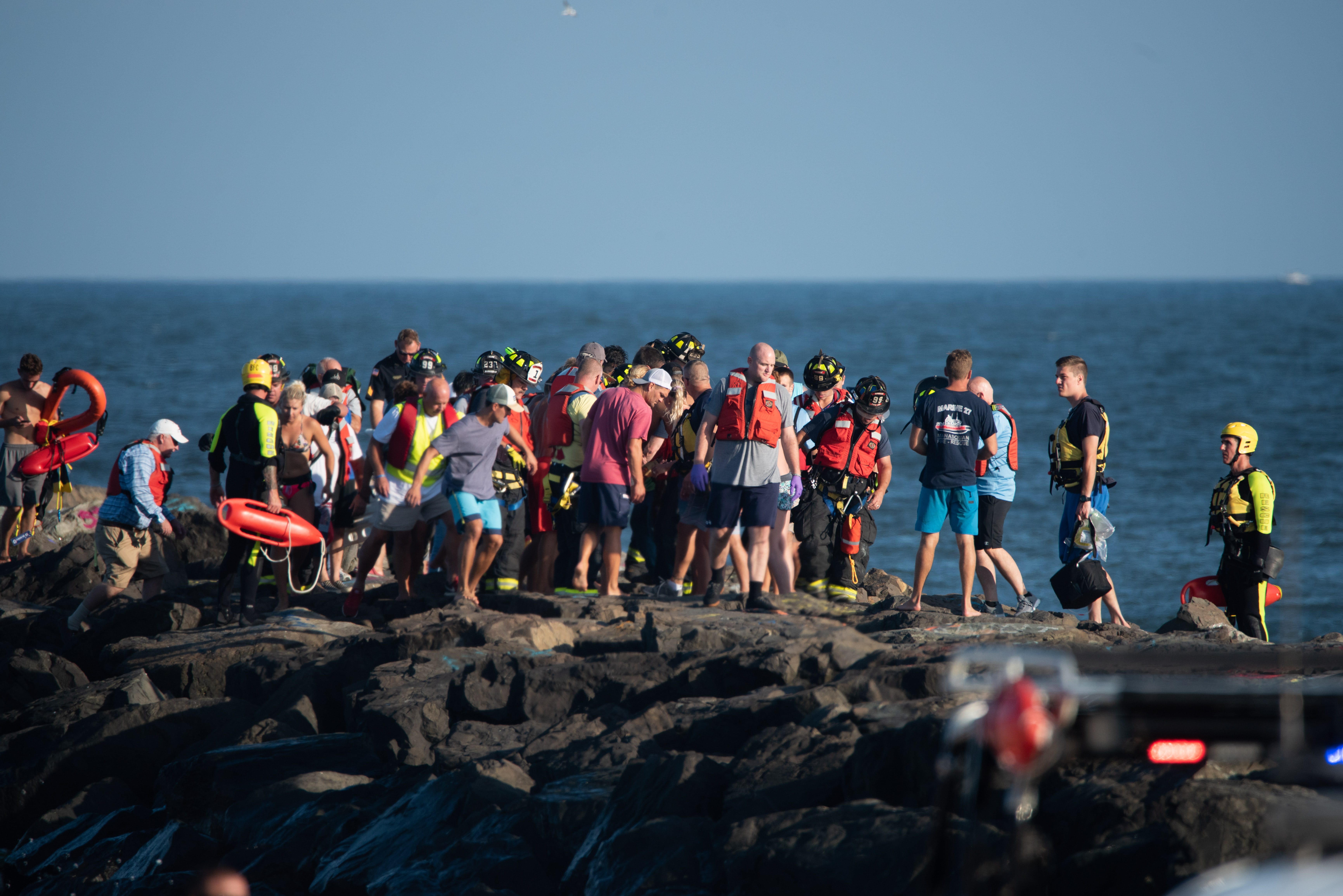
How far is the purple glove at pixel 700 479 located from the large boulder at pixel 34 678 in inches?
179

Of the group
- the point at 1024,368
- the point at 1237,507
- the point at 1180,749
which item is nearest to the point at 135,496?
the point at 1237,507

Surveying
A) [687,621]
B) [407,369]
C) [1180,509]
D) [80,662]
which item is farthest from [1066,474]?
[1180,509]

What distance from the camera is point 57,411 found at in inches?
459

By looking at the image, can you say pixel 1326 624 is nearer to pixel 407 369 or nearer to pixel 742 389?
pixel 742 389

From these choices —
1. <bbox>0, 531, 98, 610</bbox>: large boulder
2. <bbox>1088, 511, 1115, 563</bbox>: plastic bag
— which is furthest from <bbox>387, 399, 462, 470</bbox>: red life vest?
<bbox>1088, 511, 1115, 563</bbox>: plastic bag

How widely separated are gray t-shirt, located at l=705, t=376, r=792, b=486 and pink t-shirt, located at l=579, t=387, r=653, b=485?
0.60 metres

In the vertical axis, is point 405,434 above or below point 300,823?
above

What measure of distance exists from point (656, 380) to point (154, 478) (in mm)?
3787

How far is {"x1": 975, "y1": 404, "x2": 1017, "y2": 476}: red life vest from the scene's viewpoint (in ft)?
29.3

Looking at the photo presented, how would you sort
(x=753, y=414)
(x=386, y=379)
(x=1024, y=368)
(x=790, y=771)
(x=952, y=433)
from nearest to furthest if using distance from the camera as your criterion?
(x=790, y=771)
(x=753, y=414)
(x=952, y=433)
(x=386, y=379)
(x=1024, y=368)

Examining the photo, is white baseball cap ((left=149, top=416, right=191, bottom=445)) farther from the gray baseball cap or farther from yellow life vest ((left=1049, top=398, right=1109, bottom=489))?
yellow life vest ((left=1049, top=398, right=1109, bottom=489))

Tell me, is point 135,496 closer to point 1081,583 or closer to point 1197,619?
point 1081,583

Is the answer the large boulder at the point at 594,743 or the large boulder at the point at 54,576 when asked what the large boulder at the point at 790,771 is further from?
the large boulder at the point at 54,576

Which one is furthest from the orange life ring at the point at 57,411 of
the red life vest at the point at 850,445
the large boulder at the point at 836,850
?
the large boulder at the point at 836,850
